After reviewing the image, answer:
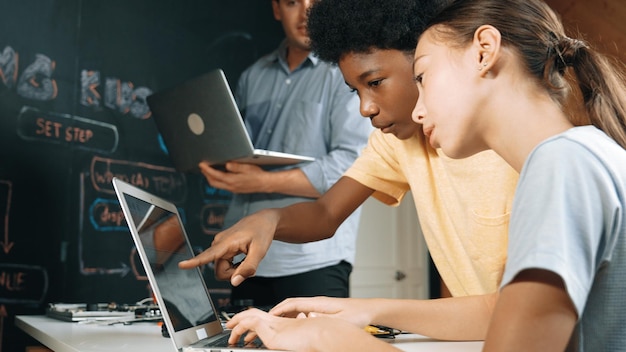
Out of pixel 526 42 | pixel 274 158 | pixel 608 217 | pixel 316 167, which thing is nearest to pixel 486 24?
pixel 526 42

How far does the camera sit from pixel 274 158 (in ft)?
6.34

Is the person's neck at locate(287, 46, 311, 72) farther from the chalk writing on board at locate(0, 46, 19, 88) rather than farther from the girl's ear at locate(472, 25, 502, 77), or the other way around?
the girl's ear at locate(472, 25, 502, 77)

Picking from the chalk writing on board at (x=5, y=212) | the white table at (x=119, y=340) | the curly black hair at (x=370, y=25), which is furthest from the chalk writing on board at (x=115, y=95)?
the curly black hair at (x=370, y=25)

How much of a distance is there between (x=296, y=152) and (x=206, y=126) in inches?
15.9

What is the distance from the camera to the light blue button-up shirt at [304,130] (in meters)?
2.13

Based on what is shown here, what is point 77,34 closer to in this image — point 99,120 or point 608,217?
point 99,120

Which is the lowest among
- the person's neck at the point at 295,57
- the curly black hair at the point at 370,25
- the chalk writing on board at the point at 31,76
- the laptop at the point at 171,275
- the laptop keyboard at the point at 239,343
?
the laptop keyboard at the point at 239,343

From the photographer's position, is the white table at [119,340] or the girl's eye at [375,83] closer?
the white table at [119,340]

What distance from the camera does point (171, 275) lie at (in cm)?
116

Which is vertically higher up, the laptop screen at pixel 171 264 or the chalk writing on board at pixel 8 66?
the chalk writing on board at pixel 8 66

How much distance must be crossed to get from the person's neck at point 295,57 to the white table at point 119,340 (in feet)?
3.91

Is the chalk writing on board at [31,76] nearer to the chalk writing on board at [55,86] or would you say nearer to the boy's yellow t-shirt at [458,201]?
the chalk writing on board at [55,86]

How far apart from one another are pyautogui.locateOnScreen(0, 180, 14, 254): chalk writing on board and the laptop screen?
4.37 ft

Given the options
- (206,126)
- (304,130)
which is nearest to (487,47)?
(206,126)
